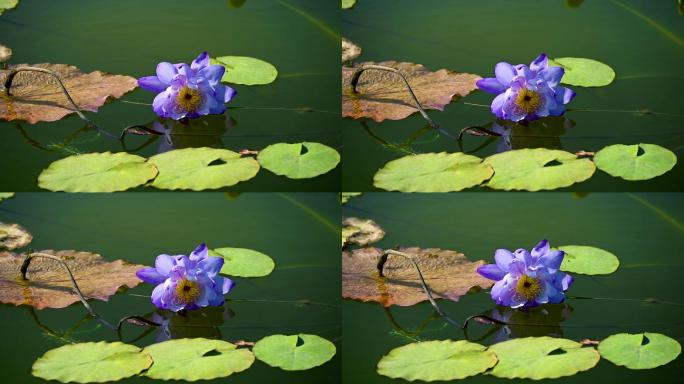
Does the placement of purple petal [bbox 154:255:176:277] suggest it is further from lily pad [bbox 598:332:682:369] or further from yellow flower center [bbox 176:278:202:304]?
lily pad [bbox 598:332:682:369]

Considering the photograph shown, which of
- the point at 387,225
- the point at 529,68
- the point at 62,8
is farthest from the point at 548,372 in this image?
the point at 62,8

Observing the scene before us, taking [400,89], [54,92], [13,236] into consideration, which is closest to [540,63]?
[400,89]

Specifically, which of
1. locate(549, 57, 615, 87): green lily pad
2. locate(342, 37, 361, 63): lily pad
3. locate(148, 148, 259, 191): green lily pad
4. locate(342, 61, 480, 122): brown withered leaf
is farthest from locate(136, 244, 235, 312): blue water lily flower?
locate(549, 57, 615, 87): green lily pad

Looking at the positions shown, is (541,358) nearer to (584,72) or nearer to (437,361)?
(437,361)

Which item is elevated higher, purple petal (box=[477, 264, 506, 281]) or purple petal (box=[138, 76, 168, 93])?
purple petal (box=[138, 76, 168, 93])

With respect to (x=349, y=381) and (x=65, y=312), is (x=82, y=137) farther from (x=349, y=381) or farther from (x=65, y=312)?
(x=349, y=381)

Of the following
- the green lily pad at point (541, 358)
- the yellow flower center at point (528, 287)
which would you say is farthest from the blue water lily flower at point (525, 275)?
the green lily pad at point (541, 358)

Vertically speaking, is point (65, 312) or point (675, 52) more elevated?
point (675, 52)
